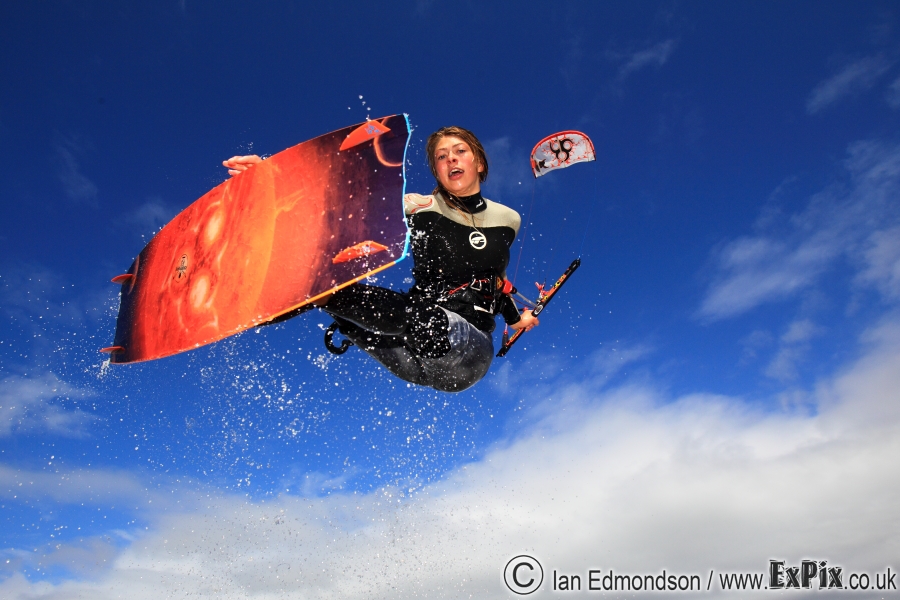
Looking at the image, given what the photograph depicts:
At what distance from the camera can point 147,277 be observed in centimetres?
567

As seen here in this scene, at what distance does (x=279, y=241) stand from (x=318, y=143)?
90 centimetres

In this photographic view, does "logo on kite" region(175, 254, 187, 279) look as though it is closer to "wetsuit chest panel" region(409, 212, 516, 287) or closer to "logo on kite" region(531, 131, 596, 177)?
"wetsuit chest panel" region(409, 212, 516, 287)

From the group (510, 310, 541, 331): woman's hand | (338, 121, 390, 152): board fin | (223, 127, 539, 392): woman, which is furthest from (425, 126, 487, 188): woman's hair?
(510, 310, 541, 331): woman's hand

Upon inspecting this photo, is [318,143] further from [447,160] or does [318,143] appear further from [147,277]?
[147,277]

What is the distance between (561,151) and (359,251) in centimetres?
494

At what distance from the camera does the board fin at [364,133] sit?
4.73 m

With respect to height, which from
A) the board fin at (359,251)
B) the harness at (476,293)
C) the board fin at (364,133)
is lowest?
the board fin at (359,251)

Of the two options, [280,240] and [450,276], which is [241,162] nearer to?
[280,240]

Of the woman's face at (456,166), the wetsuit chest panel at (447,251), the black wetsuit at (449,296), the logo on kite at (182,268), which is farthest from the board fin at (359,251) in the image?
the logo on kite at (182,268)

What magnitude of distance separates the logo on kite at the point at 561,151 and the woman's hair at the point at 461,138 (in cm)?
Answer: 300

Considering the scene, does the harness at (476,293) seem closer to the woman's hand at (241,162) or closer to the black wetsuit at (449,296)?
the black wetsuit at (449,296)

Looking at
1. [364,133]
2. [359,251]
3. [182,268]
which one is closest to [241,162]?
[182,268]

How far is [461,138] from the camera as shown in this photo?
17.8ft

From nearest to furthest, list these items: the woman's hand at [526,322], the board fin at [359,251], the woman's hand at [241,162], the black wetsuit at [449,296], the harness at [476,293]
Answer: the board fin at [359,251]
the black wetsuit at [449,296]
the harness at [476,293]
the woman's hand at [241,162]
the woman's hand at [526,322]
